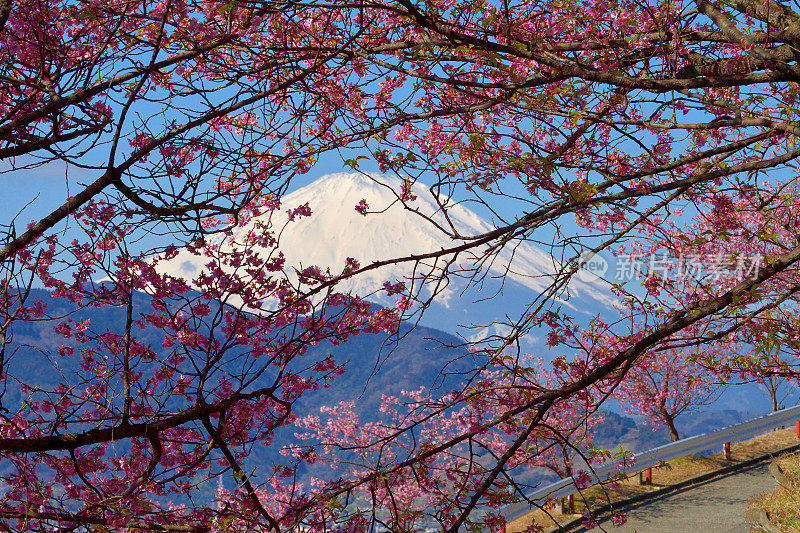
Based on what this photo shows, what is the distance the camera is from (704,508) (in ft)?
35.5

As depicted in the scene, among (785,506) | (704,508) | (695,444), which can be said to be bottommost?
(785,506)

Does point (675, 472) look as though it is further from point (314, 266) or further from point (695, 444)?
point (314, 266)

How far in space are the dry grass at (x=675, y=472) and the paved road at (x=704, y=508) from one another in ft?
1.25

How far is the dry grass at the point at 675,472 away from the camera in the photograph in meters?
11.4

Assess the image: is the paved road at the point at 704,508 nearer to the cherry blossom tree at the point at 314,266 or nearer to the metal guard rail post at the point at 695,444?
the metal guard rail post at the point at 695,444

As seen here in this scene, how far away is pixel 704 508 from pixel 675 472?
212cm

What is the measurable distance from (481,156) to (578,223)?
9.79 ft

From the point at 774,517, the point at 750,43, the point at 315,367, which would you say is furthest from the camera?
the point at 774,517

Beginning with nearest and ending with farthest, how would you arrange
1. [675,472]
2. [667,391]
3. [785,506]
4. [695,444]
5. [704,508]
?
1. [785,506]
2. [704,508]
3. [695,444]
4. [675,472]
5. [667,391]

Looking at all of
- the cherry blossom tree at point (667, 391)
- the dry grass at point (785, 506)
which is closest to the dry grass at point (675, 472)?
the dry grass at point (785, 506)

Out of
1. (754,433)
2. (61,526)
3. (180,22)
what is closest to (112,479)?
(61,526)

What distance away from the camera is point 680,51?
16.9 feet

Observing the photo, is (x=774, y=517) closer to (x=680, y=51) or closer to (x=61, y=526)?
(x=680, y=51)

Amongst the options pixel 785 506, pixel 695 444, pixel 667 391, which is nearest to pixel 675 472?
pixel 695 444
